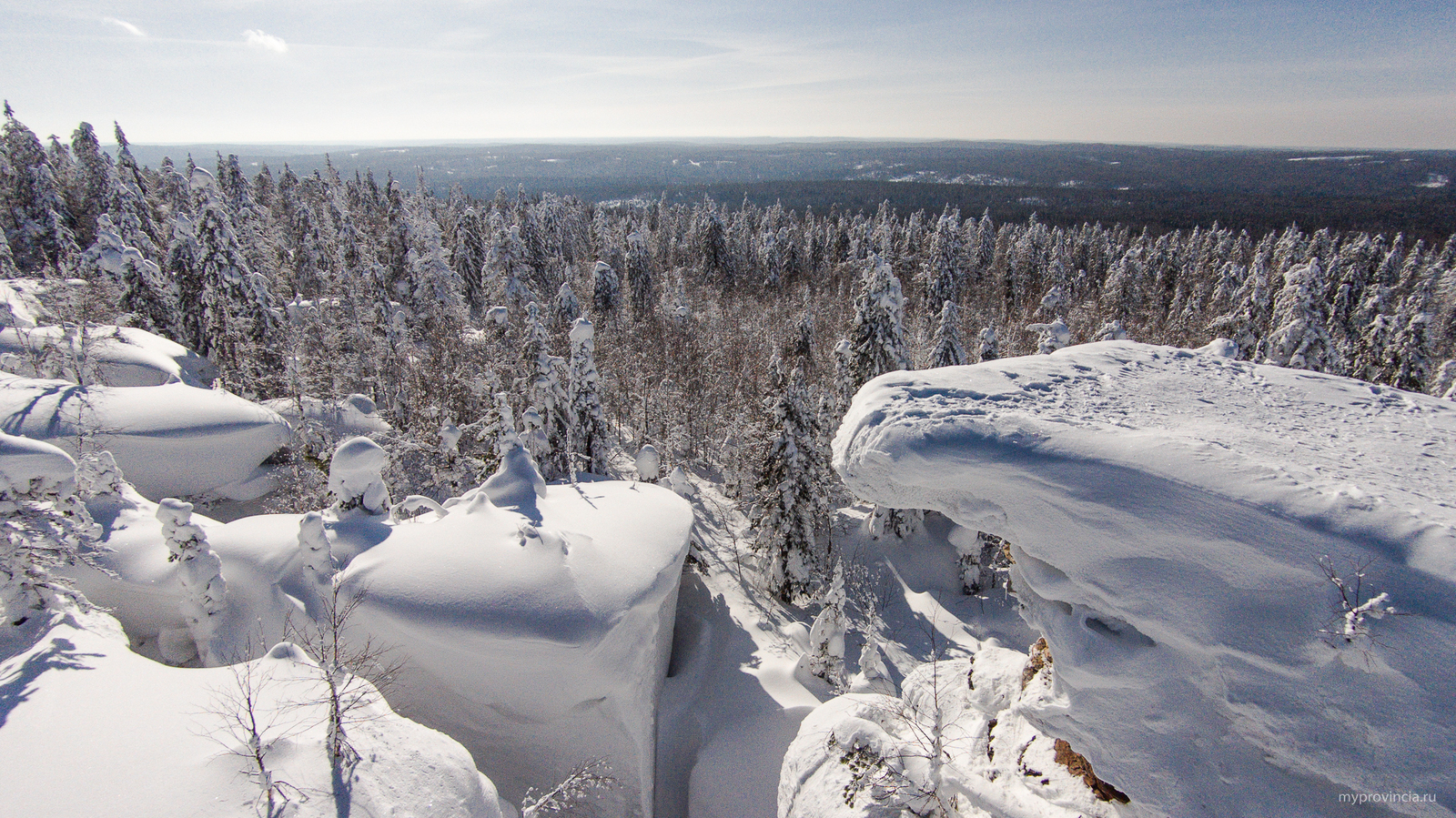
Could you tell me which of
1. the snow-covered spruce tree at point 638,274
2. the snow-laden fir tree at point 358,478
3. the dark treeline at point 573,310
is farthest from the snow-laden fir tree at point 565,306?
the snow-laden fir tree at point 358,478

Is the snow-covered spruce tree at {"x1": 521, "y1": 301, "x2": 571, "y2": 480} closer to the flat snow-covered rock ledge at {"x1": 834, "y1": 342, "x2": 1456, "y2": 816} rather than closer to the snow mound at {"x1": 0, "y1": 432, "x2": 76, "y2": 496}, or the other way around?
the snow mound at {"x1": 0, "y1": 432, "x2": 76, "y2": 496}

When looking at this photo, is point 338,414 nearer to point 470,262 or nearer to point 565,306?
point 565,306

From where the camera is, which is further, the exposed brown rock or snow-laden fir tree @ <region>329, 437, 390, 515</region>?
snow-laden fir tree @ <region>329, 437, 390, 515</region>

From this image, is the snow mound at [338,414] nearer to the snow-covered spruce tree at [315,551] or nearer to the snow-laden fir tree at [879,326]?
the snow-covered spruce tree at [315,551]

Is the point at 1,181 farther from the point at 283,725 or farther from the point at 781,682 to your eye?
the point at 781,682

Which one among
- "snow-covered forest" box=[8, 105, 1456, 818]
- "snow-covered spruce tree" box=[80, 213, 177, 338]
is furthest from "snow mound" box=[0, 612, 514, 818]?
"snow-covered spruce tree" box=[80, 213, 177, 338]

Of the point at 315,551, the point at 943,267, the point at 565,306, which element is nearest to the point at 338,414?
the point at 315,551
